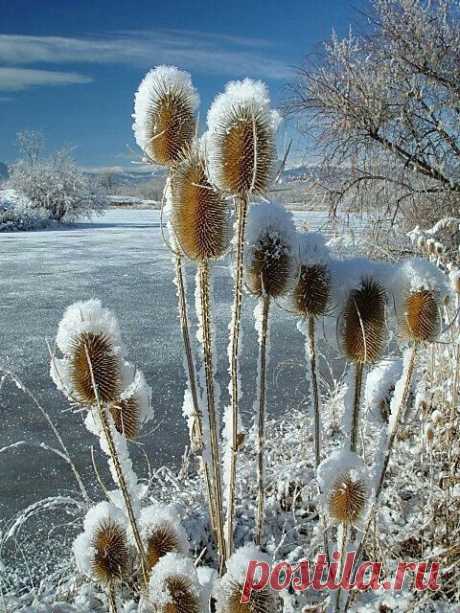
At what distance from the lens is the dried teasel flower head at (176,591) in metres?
0.86

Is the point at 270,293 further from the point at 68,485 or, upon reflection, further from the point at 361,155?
the point at 361,155

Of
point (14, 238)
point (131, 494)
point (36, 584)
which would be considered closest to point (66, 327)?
point (131, 494)

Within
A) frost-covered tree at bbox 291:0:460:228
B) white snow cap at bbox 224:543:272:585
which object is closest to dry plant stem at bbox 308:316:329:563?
white snow cap at bbox 224:543:272:585

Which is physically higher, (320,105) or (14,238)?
(320,105)

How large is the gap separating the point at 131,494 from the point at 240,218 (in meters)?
0.49

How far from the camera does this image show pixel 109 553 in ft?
3.35

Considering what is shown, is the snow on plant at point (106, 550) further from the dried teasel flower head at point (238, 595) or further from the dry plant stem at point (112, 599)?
the dried teasel flower head at point (238, 595)

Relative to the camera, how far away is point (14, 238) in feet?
52.1

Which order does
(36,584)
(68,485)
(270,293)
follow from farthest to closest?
1. (68,485)
2. (36,584)
3. (270,293)

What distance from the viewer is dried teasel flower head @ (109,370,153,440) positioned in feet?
3.62

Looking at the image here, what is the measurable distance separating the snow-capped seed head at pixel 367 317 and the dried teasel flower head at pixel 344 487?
0.62 feet

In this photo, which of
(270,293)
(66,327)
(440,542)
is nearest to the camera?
(66,327)

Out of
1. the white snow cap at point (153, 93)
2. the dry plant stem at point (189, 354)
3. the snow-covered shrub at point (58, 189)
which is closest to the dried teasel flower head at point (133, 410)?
the dry plant stem at point (189, 354)

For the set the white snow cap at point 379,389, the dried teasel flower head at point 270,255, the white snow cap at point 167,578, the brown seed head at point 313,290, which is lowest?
the white snow cap at point 167,578
